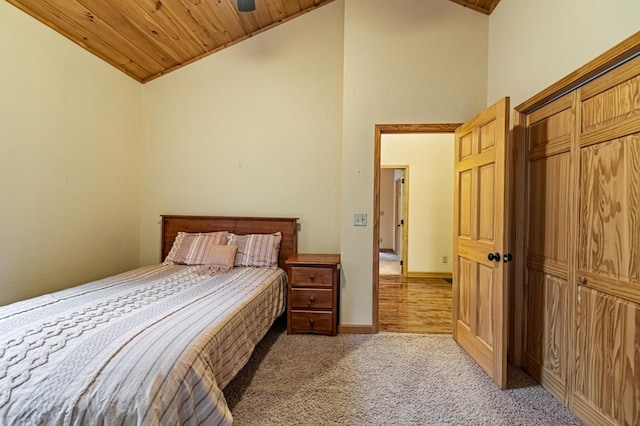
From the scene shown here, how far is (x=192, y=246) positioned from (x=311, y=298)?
136 centimetres

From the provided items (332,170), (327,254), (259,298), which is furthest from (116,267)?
(332,170)

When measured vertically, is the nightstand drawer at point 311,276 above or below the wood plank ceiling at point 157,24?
below

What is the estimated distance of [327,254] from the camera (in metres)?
3.26

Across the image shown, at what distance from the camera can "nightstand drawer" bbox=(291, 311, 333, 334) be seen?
274 cm

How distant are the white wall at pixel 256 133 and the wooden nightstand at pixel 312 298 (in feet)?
1.89

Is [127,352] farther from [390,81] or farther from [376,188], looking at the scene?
[390,81]

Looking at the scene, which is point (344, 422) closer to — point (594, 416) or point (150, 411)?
point (150, 411)

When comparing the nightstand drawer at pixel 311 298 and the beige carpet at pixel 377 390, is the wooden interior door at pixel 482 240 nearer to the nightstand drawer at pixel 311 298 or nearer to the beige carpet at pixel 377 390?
the beige carpet at pixel 377 390

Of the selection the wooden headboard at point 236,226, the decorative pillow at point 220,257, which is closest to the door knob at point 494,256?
the wooden headboard at point 236,226

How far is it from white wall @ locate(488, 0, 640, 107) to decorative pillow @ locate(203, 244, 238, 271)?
2.79m

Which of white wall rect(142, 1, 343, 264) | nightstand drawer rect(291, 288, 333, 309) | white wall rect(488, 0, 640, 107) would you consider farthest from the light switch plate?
white wall rect(488, 0, 640, 107)

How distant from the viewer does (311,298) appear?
2752 millimetres

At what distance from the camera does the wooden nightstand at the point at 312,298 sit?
8.99 ft

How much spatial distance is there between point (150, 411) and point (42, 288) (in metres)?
2.21
